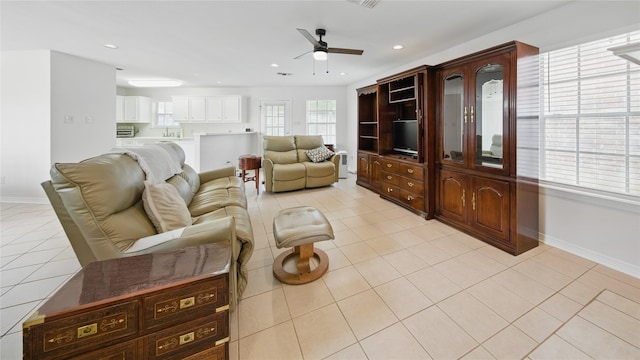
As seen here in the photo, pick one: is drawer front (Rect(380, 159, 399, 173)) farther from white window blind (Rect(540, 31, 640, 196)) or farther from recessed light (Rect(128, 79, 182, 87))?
recessed light (Rect(128, 79, 182, 87))

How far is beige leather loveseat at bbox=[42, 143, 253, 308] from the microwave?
267 inches

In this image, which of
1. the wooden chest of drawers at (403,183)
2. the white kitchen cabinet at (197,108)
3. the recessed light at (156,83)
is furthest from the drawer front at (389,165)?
the recessed light at (156,83)

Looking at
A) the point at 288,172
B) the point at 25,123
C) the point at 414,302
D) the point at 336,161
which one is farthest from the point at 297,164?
the point at 25,123

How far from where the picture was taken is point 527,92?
2.61 meters

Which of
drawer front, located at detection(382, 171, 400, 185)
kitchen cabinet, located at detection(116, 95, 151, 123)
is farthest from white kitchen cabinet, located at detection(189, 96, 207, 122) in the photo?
drawer front, located at detection(382, 171, 400, 185)

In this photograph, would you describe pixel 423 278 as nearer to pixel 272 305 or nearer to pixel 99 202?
pixel 272 305

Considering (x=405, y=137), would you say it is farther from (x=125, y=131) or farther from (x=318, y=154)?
(x=125, y=131)

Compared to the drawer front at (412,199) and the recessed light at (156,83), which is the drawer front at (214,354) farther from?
the recessed light at (156,83)

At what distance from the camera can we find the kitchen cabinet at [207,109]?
24.0ft

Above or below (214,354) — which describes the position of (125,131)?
above

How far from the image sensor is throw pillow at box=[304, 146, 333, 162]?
5.64 meters

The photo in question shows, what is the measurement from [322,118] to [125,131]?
5650 millimetres

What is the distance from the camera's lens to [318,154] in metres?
5.68

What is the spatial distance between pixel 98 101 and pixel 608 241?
7293 mm
